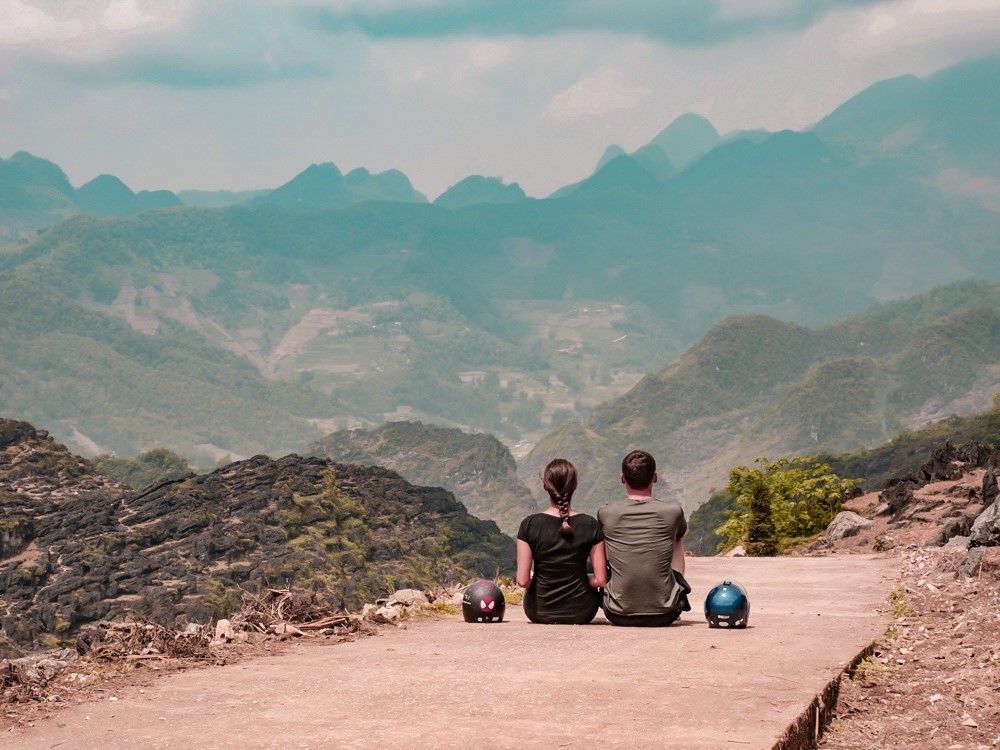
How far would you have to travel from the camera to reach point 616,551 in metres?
14.0

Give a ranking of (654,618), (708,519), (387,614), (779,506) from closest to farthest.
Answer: (654,618) < (387,614) < (779,506) < (708,519)

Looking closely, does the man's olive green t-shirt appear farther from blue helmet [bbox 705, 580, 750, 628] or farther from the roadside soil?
the roadside soil

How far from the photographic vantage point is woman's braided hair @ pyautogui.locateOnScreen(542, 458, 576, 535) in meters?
13.4

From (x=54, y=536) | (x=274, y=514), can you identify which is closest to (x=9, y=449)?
(x=54, y=536)

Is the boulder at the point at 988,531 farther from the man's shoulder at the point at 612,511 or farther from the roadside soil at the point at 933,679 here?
the man's shoulder at the point at 612,511

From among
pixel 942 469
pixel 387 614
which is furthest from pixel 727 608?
pixel 942 469

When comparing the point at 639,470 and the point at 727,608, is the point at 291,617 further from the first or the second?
the point at 727,608

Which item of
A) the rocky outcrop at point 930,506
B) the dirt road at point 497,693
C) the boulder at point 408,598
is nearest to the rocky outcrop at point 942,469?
the rocky outcrop at point 930,506

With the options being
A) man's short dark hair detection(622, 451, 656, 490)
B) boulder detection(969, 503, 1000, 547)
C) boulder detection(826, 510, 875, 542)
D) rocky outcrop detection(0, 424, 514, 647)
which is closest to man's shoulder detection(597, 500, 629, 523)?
man's short dark hair detection(622, 451, 656, 490)

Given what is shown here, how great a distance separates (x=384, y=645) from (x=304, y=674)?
2379 millimetres

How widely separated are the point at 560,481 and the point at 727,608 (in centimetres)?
274

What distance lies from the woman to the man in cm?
22

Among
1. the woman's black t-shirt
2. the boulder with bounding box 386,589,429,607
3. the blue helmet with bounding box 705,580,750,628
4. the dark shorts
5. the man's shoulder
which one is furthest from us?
the boulder with bounding box 386,589,429,607

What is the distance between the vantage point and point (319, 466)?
445ft
